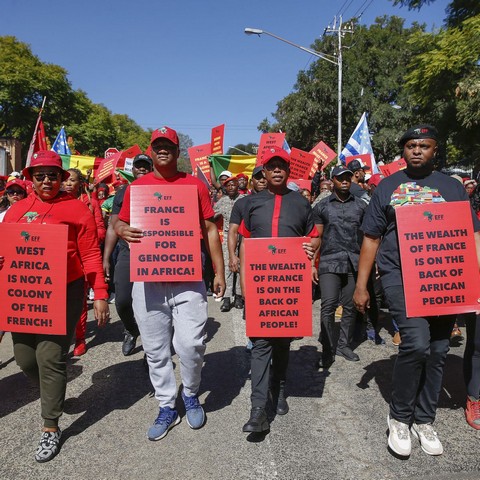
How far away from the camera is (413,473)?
2762 mm

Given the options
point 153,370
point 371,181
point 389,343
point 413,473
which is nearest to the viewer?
point 413,473

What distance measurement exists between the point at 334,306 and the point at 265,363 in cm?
140

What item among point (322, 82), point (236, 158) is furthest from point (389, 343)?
point (322, 82)

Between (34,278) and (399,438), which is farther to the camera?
(34,278)

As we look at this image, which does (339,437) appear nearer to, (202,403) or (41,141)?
(202,403)

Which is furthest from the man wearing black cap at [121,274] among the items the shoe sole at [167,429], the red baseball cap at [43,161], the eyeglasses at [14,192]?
the shoe sole at [167,429]

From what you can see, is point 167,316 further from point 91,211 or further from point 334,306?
point 91,211

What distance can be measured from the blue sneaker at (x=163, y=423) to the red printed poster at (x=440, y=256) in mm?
1823

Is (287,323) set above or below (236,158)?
below

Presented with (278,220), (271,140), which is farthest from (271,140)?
(278,220)

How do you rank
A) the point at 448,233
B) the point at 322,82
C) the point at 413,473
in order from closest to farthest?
the point at 413,473 → the point at 448,233 → the point at 322,82

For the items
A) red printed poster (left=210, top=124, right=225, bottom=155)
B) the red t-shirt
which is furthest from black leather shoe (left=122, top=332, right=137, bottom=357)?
red printed poster (left=210, top=124, right=225, bottom=155)

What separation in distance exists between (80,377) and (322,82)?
2997 cm

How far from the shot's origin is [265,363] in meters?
3.40
